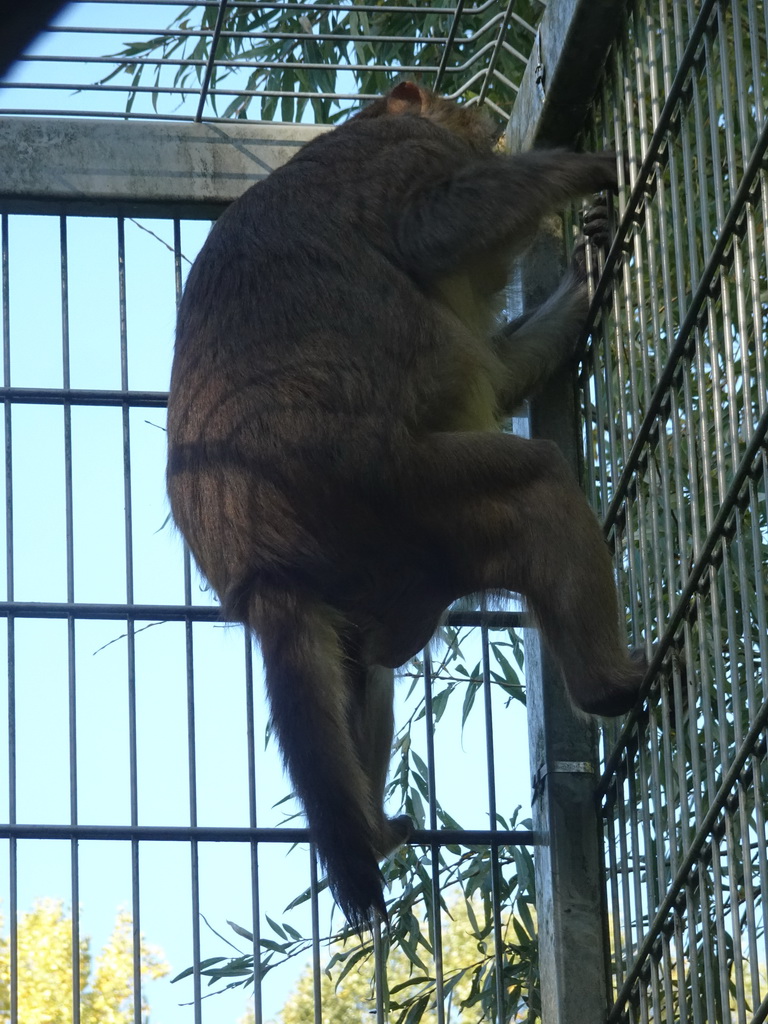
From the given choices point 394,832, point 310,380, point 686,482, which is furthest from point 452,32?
point 394,832

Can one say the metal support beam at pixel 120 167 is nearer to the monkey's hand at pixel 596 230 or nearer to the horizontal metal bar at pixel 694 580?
the monkey's hand at pixel 596 230

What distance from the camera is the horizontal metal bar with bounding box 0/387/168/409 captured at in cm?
394

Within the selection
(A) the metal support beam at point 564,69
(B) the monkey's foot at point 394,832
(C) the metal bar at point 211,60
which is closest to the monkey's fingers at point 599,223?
(A) the metal support beam at point 564,69

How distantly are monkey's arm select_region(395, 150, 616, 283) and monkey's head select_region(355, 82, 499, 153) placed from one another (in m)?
0.70

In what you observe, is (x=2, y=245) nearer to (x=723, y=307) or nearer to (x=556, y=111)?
(x=556, y=111)

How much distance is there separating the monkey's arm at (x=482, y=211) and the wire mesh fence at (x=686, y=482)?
0.61ft

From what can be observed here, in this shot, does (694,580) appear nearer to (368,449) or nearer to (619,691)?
(619,691)

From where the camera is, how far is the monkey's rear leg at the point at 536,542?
2902 millimetres

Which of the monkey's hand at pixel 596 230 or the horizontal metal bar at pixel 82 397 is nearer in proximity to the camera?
the monkey's hand at pixel 596 230

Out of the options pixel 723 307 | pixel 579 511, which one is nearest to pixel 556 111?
pixel 579 511

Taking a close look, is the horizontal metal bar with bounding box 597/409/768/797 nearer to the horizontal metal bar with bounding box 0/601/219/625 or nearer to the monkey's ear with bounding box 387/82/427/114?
the horizontal metal bar with bounding box 0/601/219/625

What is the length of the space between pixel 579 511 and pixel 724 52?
1.04m

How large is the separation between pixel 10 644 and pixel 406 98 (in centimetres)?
192

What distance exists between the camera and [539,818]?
3477mm
